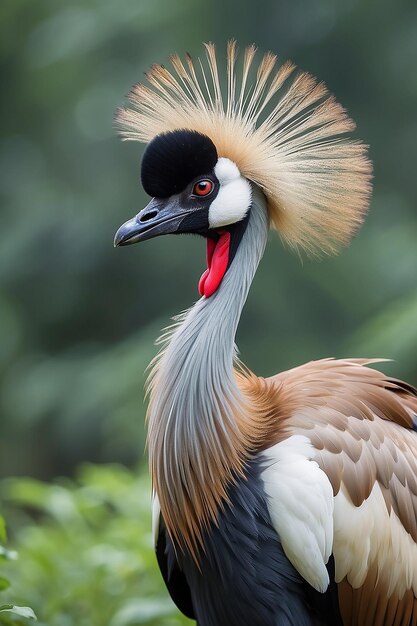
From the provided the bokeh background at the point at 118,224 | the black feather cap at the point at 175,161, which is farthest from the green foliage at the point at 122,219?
the black feather cap at the point at 175,161

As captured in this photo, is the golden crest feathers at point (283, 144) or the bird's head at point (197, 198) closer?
the bird's head at point (197, 198)

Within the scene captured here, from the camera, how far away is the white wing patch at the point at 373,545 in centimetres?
352

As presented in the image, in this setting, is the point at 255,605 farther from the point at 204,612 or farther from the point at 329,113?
the point at 329,113

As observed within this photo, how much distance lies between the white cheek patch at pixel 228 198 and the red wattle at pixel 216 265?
6cm

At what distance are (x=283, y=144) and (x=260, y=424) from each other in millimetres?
913

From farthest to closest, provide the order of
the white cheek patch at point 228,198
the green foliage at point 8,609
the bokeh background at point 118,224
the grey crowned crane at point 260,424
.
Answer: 1. the bokeh background at point 118,224
2. the white cheek patch at point 228,198
3. the grey crowned crane at point 260,424
4. the green foliage at point 8,609

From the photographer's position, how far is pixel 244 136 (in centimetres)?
372

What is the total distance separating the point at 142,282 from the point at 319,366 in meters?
4.80

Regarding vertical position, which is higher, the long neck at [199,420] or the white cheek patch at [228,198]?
the white cheek patch at [228,198]

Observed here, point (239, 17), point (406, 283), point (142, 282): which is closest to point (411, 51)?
point (239, 17)

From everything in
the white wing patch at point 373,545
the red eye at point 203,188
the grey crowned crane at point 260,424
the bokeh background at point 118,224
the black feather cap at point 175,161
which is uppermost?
the bokeh background at point 118,224

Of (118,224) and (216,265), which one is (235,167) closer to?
(216,265)

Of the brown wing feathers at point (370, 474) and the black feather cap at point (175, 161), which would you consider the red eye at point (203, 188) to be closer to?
the black feather cap at point (175, 161)

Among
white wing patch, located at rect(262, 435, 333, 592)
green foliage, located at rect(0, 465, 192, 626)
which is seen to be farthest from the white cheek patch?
green foliage, located at rect(0, 465, 192, 626)
